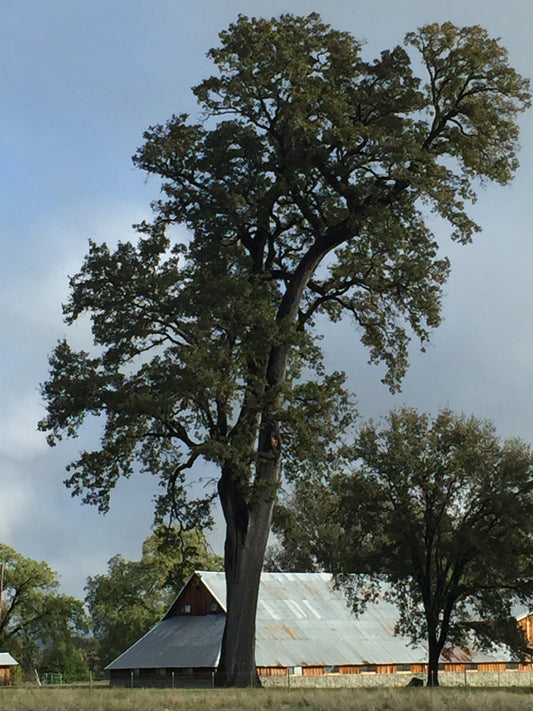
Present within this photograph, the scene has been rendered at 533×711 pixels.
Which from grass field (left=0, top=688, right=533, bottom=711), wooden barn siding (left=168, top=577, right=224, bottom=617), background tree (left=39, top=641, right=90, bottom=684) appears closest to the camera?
grass field (left=0, top=688, right=533, bottom=711)

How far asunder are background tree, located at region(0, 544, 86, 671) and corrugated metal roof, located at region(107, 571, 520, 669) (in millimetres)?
28276

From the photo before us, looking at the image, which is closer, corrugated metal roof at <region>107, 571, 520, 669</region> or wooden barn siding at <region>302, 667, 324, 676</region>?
wooden barn siding at <region>302, 667, 324, 676</region>

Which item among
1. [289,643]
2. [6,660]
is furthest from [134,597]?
[289,643]

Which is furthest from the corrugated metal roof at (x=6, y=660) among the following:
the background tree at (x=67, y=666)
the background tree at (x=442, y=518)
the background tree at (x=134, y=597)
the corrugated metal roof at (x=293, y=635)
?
the background tree at (x=442, y=518)

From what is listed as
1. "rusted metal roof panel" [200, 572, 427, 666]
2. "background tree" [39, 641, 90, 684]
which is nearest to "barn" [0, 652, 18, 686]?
"background tree" [39, 641, 90, 684]

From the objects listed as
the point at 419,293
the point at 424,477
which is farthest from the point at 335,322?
the point at 424,477

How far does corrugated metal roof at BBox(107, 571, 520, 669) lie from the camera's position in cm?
6303

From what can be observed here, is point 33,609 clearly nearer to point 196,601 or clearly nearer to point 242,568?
point 196,601

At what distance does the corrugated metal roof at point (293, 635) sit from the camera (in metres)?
63.0

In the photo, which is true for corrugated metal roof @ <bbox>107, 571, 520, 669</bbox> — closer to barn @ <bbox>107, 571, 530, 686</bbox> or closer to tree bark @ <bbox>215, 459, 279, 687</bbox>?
barn @ <bbox>107, 571, 530, 686</bbox>

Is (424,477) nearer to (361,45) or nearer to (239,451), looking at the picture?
(239,451)

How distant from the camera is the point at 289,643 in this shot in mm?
63875

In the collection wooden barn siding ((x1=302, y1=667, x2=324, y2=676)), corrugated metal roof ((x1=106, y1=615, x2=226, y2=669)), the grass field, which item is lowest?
the grass field

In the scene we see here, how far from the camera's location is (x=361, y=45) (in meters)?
32.6
